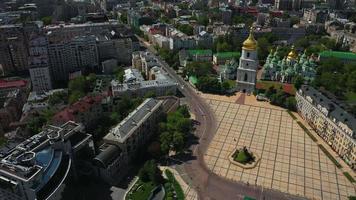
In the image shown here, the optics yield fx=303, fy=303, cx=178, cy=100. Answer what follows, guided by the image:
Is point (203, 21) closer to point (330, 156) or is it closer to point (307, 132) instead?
point (307, 132)

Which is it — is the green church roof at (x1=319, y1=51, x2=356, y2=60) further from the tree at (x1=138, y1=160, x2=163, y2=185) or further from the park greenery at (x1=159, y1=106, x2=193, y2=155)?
the tree at (x1=138, y1=160, x2=163, y2=185)

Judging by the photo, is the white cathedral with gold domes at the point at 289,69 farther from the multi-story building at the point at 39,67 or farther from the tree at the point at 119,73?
the multi-story building at the point at 39,67

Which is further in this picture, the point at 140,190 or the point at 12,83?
the point at 12,83

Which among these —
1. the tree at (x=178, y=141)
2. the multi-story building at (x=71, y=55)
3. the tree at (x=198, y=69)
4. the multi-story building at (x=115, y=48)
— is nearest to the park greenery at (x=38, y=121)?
the tree at (x=178, y=141)

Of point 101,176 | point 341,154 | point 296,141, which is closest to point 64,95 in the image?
point 101,176

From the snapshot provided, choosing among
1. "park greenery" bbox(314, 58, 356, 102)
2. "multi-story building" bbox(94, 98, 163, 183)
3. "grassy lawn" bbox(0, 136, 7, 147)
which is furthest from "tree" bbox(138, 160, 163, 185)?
"park greenery" bbox(314, 58, 356, 102)

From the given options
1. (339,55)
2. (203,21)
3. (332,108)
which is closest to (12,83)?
(332,108)

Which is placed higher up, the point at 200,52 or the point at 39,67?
the point at 39,67
